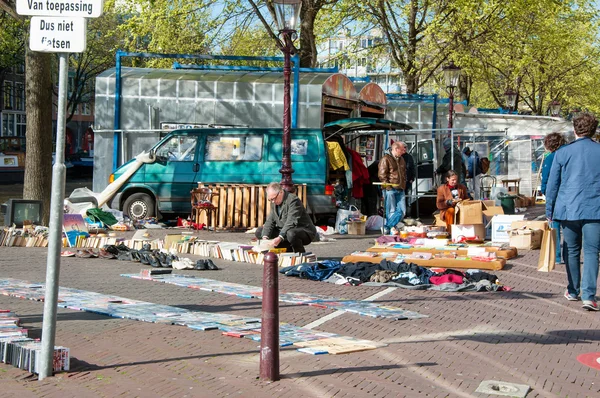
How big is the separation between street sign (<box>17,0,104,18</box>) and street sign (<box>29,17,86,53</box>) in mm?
39

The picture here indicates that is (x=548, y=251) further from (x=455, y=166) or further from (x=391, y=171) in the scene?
(x=455, y=166)

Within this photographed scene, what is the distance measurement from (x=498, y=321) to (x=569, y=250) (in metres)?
1.27

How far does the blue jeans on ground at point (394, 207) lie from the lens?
17.6m

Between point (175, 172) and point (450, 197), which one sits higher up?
point (175, 172)

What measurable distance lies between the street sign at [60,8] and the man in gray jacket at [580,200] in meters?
5.23

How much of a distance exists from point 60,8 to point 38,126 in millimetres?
11062

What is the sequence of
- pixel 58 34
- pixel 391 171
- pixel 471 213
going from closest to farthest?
pixel 58 34 < pixel 471 213 < pixel 391 171

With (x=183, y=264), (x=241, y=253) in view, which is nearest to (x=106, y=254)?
(x=183, y=264)

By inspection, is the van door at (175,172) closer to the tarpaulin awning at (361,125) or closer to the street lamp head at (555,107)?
the tarpaulin awning at (361,125)

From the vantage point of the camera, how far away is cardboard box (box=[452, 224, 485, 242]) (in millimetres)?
14938

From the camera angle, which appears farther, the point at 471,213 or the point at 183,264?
the point at 471,213

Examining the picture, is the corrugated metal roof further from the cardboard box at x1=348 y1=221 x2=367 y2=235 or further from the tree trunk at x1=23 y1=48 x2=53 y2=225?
the tree trunk at x1=23 y1=48 x2=53 y2=225

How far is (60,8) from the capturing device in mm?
5879

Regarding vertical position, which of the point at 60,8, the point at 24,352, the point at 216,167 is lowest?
the point at 24,352
